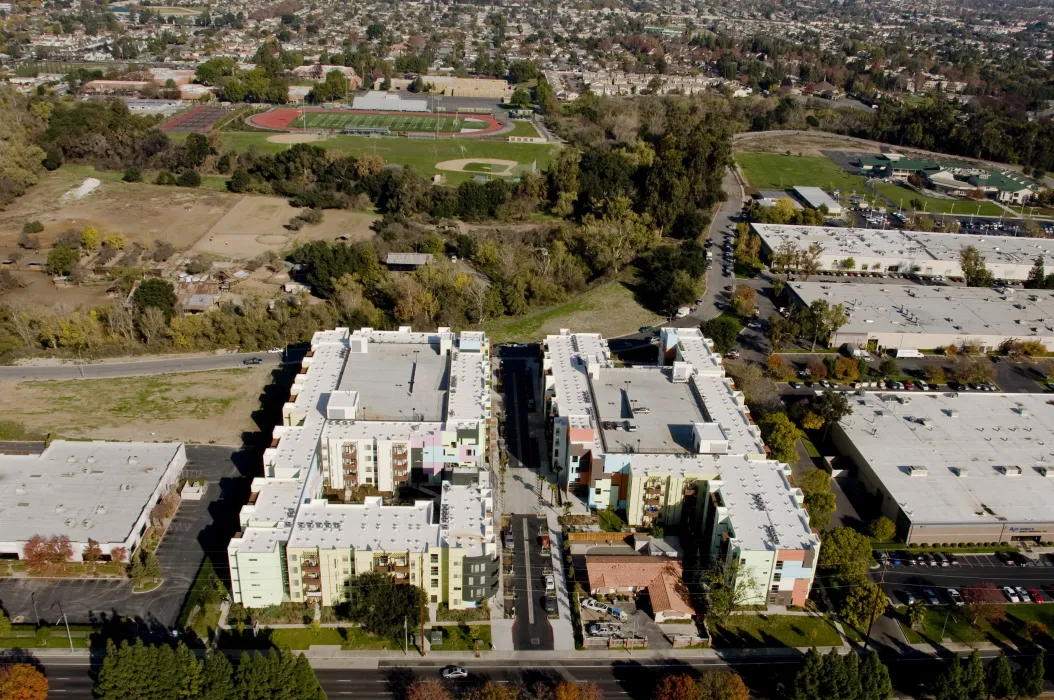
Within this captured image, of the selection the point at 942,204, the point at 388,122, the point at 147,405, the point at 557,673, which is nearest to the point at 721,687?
the point at 557,673

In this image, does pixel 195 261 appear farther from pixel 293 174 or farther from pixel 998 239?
pixel 998 239

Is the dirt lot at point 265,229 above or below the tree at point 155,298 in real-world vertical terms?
below

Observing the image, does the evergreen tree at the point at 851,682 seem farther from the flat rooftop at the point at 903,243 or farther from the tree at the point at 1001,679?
the flat rooftop at the point at 903,243

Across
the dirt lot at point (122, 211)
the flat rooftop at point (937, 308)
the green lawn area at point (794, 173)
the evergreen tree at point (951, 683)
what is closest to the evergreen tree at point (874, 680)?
the evergreen tree at point (951, 683)

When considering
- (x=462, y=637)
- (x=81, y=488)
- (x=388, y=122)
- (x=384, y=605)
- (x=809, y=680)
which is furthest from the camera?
(x=388, y=122)

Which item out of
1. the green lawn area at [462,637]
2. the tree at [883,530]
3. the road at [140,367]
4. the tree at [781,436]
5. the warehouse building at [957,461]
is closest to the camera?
the green lawn area at [462,637]

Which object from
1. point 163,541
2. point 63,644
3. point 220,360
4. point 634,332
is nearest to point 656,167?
point 634,332

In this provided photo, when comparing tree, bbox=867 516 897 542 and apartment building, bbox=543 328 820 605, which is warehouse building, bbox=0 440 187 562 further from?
tree, bbox=867 516 897 542

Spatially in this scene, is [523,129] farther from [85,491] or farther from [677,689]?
[677,689]
